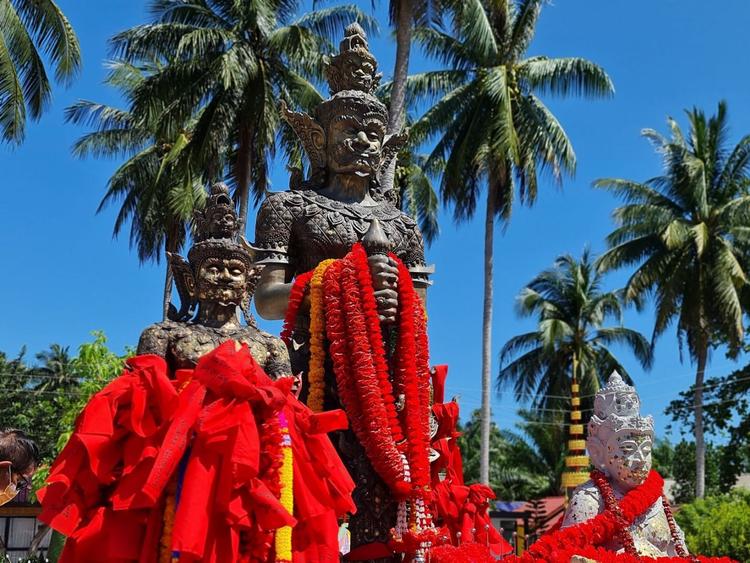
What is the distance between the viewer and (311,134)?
4.93 metres

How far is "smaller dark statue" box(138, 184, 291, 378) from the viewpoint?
371 centimetres

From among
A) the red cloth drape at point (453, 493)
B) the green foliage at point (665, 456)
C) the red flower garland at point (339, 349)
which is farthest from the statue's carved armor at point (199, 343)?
the green foliage at point (665, 456)

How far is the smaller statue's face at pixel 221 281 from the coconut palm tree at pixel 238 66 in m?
18.9

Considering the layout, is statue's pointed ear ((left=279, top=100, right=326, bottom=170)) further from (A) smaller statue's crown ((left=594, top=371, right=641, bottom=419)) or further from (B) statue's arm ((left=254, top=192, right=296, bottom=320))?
(A) smaller statue's crown ((left=594, top=371, right=641, bottom=419))

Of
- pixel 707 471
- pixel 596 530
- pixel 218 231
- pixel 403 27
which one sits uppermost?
pixel 403 27

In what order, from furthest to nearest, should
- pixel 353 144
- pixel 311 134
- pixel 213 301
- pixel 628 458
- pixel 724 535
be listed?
pixel 724 535, pixel 311 134, pixel 353 144, pixel 628 458, pixel 213 301

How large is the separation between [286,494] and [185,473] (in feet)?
1.22

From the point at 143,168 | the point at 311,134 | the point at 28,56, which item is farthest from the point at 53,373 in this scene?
the point at 311,134

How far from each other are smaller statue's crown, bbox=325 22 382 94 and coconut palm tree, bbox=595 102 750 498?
26074mm

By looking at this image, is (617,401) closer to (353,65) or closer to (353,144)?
(353,144)

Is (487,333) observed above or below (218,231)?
above

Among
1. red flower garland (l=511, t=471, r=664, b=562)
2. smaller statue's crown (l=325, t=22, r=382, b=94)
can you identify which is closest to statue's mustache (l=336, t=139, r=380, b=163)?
smaller statue's crown (l=325, t=22, r=382, b=94)

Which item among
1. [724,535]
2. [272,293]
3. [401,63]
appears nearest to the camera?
[272,293]

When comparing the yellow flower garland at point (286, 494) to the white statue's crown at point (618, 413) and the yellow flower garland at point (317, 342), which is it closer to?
the yellow flower garland at point (317, 342)
